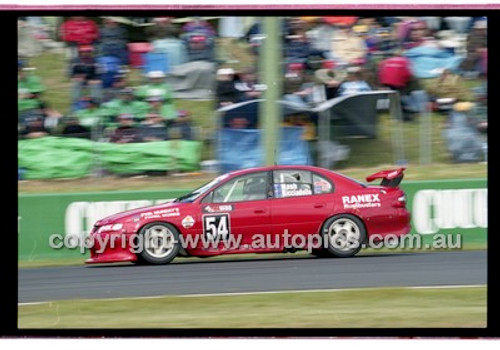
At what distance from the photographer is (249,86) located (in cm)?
Result: 788

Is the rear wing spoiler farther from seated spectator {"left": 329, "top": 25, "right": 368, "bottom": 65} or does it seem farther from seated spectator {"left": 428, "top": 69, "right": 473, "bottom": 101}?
→ seated spectator {"left": 329, "top": 25, "right": 368, "bottom": 65}

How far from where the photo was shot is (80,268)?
26.6 ft

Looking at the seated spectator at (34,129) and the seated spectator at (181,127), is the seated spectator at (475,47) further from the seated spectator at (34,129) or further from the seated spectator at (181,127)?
the seated spectator at (34,129)

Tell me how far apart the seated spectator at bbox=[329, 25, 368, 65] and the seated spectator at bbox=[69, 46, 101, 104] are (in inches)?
74.8

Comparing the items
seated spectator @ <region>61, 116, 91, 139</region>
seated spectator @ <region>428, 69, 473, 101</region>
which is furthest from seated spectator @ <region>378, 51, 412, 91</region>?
seated spectator @ <region>61, 116, 91, 139</region>

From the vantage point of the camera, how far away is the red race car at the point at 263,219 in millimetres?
7781

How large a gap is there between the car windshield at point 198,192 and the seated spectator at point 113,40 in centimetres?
117

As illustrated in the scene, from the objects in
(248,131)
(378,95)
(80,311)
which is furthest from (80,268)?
(378,95)

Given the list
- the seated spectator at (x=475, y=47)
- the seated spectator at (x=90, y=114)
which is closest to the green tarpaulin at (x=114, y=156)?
the seated spectator at (x=90, y=114)

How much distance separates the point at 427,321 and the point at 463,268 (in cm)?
114

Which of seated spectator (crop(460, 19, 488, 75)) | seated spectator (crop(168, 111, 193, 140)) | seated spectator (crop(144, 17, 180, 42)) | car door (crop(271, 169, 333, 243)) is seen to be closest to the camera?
seated spectator (crop(460, 19, 488, 75))

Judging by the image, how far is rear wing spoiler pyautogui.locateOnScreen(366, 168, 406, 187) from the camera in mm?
8195

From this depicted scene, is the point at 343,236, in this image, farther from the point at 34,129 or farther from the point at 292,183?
the point at 34,129
